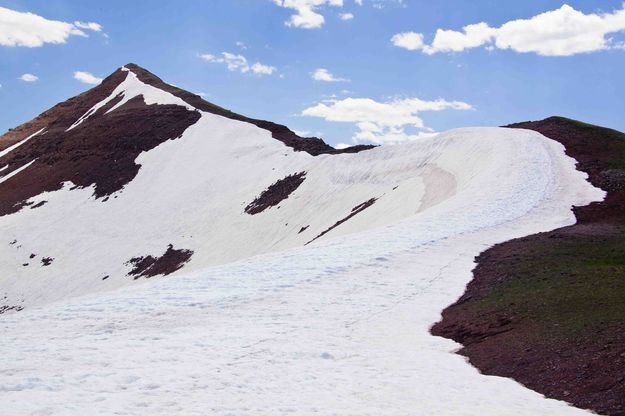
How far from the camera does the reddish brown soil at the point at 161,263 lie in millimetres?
48675

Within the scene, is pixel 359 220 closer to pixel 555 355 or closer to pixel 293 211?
pixel 293 211

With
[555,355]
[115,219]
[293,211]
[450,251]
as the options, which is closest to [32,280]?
[115,219]

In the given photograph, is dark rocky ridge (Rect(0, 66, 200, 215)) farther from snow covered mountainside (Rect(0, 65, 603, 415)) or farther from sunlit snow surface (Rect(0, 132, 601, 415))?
sunlit snow surface (Rect(0, 132, 601, 415))

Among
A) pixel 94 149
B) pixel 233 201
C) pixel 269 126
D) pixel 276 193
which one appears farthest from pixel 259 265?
pixel 94 149

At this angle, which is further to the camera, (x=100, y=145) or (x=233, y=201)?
(x=100, y=145)

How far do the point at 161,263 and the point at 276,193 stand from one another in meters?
12.1

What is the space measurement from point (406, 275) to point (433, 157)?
28364mm

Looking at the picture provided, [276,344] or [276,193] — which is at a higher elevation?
[276,193]

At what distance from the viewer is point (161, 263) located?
2002 inches

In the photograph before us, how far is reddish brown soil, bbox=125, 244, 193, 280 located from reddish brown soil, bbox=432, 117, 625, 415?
3101 centimetres

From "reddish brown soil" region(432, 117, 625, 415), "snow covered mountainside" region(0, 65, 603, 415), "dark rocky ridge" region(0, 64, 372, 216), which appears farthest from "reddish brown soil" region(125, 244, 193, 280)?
"reddish brown soil" region(432, 117, 625, 415)

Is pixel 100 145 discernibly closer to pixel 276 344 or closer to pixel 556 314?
pixel 276 344

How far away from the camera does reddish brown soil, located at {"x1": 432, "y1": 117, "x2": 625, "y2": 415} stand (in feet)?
36.4

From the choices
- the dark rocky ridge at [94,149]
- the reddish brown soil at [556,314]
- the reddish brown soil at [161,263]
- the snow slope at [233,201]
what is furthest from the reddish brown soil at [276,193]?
the reddish brown soil at [556,314]
